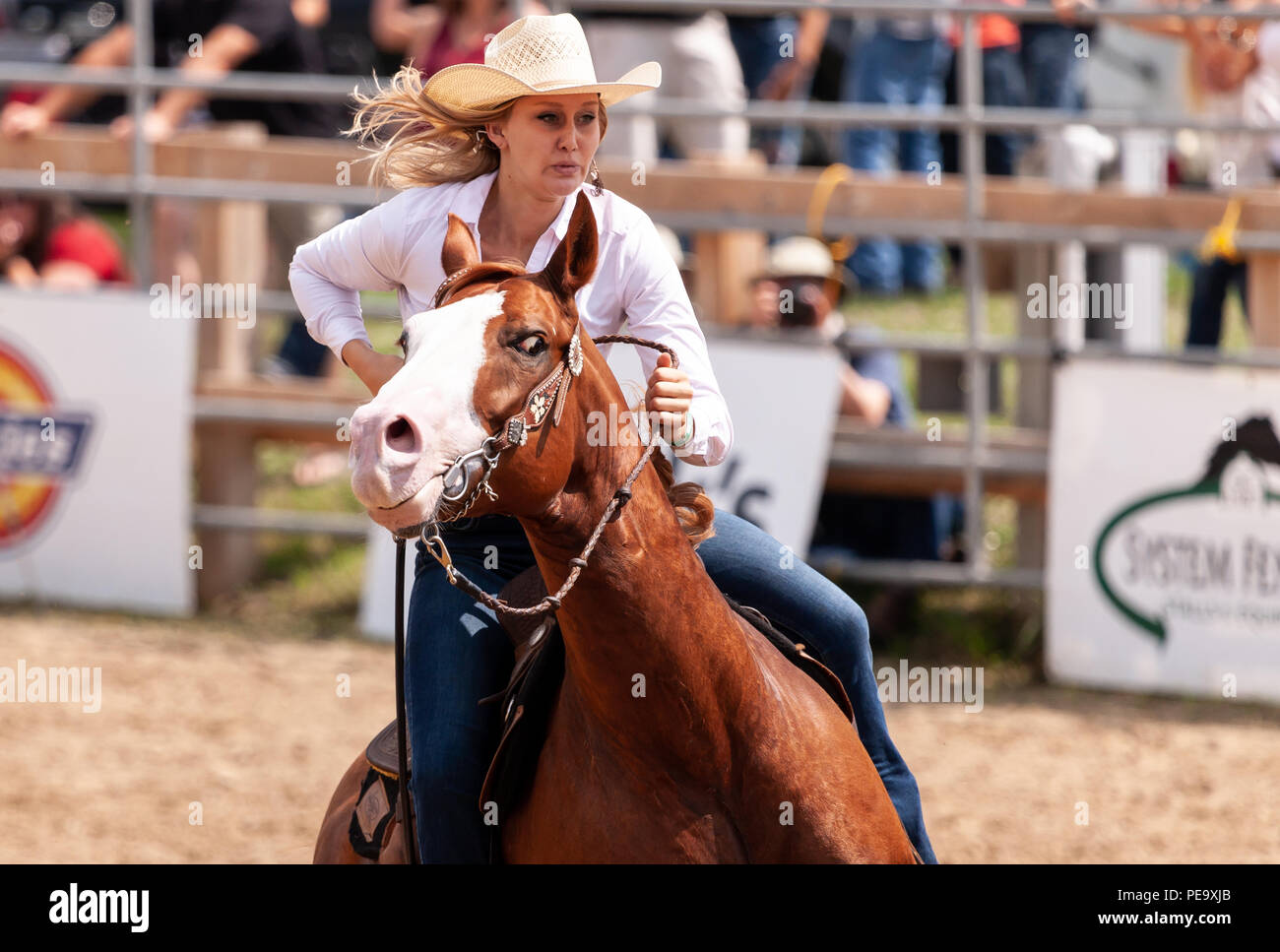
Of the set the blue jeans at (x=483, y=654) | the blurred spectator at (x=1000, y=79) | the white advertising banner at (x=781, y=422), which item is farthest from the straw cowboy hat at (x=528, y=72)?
the blurred spectator at (x=1000, y=79)

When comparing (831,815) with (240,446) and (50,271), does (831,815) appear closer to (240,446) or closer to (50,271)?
(240,446)

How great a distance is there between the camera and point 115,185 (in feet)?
27.7

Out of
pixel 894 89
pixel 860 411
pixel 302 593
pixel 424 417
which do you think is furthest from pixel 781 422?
pixel 424 417

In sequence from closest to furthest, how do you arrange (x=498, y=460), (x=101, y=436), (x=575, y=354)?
1. (x=498, y=460)
2. (x=575, y=354)
3. (x=101, y=436)

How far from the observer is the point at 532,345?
2818 mm

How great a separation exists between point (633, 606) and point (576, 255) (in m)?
0.62

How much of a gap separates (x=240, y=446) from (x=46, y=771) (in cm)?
233

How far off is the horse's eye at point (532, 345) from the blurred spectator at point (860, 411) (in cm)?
500

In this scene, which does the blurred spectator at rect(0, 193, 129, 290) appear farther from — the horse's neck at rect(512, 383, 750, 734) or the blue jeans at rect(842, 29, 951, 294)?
the horse's neck at rect(512, 383, 750, 734)

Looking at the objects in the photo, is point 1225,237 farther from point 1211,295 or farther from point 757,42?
point 757,42

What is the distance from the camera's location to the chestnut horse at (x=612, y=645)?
2748 millimetres

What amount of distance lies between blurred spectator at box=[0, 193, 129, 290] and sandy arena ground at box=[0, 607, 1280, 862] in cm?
181

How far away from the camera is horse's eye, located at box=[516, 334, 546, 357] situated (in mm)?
2811
